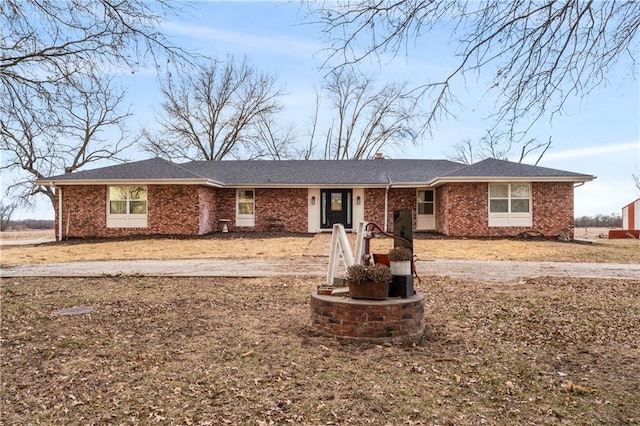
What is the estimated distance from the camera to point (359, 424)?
9.46ft

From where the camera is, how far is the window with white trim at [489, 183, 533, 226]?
18.4m

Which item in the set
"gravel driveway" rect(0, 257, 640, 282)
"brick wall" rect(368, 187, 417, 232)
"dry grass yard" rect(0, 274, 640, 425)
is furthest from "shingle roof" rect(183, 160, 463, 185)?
"dry grass yard" rect(0, 274, 640, 425)

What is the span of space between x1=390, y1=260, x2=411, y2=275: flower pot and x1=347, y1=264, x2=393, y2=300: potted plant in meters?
0.18

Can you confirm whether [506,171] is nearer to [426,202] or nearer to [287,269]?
[426,202]

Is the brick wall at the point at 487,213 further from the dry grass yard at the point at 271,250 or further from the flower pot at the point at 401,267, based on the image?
the flower pot at the point at 401,267

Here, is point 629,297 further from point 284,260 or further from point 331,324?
point 284,260

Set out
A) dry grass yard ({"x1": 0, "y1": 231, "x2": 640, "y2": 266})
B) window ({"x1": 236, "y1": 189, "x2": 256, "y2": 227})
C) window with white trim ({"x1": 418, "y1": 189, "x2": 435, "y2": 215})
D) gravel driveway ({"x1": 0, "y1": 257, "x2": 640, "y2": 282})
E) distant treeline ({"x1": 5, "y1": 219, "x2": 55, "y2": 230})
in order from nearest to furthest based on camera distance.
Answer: gravel driveway ({"x1": 0, "y1": 257, "x2": 640, "y2": 282}), dry grass yard ({"x1": 0, "y1": 231, "x2": 640, "y2": 266}), window ({"x1": 236, "y1": 189, "x2": 256, "y2": 227}), window with white trim ({"x1": 418, "y1": 189, "x2": 435, "y2": 215}), distant treeline ({"x1": 5, "y1": 219, "x2": 55, "y2": 230})

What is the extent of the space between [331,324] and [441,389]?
1558 millimetres

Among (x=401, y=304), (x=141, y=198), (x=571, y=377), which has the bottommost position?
(x=571, y=377)

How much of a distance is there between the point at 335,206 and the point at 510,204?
7.81 metres

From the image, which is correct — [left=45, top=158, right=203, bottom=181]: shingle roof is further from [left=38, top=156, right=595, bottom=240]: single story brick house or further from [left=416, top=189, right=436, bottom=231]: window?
[left=416, top=189, right=436, bottom=231]: window

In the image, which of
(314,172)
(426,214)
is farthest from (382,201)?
(314,172)

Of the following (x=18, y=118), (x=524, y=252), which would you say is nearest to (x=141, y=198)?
(x=18, y=118)

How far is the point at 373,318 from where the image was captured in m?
4.59
